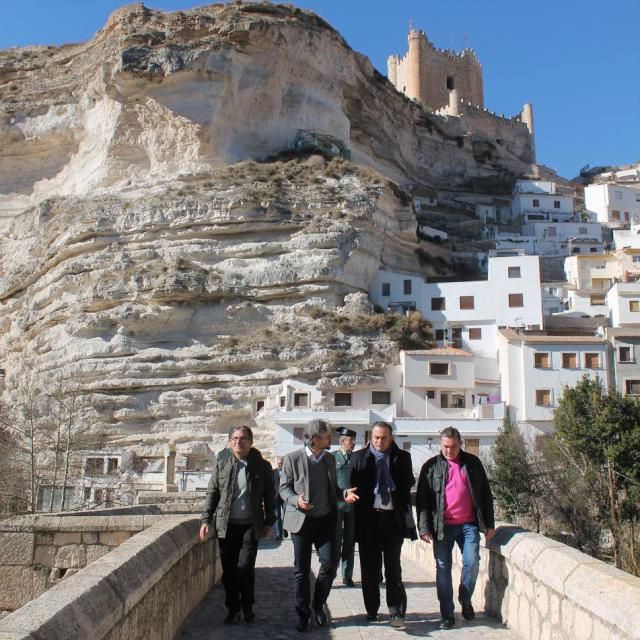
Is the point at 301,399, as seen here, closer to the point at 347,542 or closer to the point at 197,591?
the point at 347,542

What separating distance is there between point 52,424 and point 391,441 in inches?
1165

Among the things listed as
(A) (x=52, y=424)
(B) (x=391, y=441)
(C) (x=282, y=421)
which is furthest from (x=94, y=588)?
(A) (x=52, y=424)

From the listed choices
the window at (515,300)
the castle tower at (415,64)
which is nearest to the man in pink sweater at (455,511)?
the window at (515,300)

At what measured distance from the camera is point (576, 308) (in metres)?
42.8

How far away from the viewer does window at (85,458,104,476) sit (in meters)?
31.5

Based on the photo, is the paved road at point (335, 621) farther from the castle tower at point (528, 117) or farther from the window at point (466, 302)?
the castle tower at point (528, 117)

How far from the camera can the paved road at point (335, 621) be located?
5645mm

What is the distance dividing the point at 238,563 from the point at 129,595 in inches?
76.7

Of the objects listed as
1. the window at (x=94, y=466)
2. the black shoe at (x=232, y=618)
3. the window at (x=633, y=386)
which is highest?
the window at (x=633, y=386)

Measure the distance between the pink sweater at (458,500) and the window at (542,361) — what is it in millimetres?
29703

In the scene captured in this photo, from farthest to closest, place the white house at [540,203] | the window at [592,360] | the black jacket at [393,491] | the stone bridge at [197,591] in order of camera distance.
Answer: the white house at [540,203]
the window at [592,360]
the black jacket at [393,491]
the stone bridge at [197,591]

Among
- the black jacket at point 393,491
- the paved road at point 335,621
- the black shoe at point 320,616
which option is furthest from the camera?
the black jacket at point 393,491

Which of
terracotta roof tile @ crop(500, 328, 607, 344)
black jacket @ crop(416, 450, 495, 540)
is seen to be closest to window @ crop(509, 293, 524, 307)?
terracotta roof tile @ crop(500, 328, 607, 344)

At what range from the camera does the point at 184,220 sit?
3866cm
